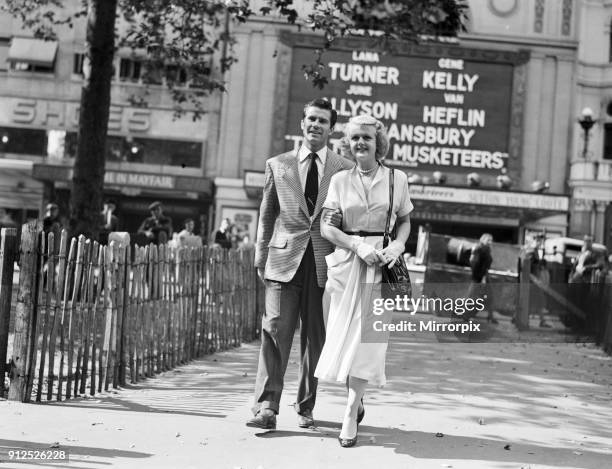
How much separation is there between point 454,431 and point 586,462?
0.99 metres

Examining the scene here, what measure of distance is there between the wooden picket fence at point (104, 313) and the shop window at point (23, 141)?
2533cm

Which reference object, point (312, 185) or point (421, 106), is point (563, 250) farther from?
point (312, 185)

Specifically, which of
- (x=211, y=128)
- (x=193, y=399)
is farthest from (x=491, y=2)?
(x=193, y=399)

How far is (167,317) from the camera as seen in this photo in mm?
8438

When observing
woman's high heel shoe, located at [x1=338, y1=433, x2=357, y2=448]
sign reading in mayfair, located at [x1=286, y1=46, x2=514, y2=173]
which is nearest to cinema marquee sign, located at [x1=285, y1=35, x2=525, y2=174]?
sign reading in mayfair, located at [x1=286, y1=46, x2=514, y2=173]

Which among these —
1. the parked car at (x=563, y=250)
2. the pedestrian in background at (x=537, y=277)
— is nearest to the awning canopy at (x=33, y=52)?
the parked car at (x=563, y=250)

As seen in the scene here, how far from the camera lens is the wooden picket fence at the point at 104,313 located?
6.23 metres

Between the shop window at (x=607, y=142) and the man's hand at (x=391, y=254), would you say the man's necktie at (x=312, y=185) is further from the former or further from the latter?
the shop window at (x=607, y=142)

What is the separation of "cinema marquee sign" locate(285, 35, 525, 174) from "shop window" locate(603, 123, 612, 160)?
13.7 ft

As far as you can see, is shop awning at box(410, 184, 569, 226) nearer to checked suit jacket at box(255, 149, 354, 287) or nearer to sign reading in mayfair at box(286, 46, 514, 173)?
sign reading in mayfair at box(286, 46, 514, 173)

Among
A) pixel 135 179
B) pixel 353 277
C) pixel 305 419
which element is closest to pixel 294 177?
pixel 353 277

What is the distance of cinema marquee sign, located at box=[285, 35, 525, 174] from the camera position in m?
32.8

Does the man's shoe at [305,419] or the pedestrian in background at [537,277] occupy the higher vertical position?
the pedestrian in background at [537,277]

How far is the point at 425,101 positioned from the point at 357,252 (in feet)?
93.2
